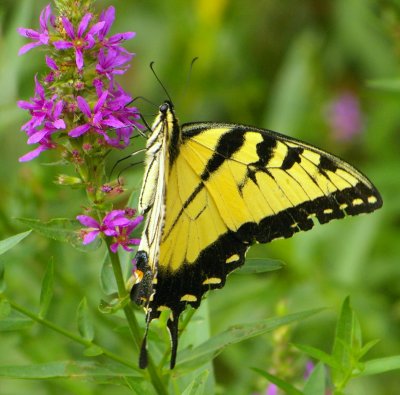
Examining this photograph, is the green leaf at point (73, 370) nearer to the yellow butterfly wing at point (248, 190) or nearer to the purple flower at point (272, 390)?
the yellow butterfly wing at point (248, 190)

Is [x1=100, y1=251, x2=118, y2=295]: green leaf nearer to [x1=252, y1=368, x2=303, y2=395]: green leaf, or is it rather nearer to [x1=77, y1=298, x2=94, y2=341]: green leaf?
[x1=77, y1=298, x2=94, y2=341]: green leaf

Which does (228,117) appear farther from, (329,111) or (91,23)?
(91,23)

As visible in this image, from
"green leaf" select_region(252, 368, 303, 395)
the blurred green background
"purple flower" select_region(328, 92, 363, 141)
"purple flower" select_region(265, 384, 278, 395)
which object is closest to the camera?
"green leaf" select_region(252, 368, 303, 395)

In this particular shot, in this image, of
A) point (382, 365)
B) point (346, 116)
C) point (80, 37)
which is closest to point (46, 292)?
point (80, 37)

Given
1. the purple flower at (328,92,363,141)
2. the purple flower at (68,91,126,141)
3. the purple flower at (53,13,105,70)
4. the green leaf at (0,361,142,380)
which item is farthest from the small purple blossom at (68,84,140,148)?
the purple flower at (328,92,363,141)

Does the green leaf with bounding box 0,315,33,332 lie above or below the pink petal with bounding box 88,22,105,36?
below

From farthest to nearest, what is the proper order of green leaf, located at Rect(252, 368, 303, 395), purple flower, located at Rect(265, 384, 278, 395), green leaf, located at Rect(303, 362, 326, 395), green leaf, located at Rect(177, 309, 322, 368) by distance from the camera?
purple flower, located at Rect(265, 384, 278, 395) → green leaf, located at Rect(303, 362, 326, 395) → green leaf, located at Rect(177, 309, 322, 368) → green leaf, located at Rect(252, 368, 303, 395)

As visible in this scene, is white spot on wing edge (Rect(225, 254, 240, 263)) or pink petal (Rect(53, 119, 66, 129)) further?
white spot on wing edge (Rect(225, 254, 240, 263))

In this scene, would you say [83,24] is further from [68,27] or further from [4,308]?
[4,308]

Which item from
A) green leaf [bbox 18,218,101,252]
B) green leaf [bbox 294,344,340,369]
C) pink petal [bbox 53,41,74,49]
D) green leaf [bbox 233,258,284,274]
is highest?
pink petal [bbox 53,41,74,49]
